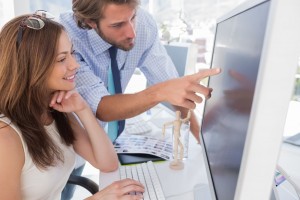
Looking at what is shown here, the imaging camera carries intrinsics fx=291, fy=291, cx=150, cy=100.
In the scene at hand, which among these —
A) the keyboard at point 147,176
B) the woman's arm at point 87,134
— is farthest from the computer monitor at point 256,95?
the woman's arm at point 87,134

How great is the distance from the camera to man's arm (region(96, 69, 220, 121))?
77 centimetres

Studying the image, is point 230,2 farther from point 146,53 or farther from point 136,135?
point 136,135

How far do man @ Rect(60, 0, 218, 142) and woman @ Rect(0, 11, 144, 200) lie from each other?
0.56 feet

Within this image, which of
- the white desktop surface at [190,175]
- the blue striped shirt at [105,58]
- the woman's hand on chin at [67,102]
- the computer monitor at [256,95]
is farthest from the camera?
the blue striped shirt at [105,58]

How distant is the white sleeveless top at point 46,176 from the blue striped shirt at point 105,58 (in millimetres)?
207

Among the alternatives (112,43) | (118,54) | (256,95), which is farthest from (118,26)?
(256,95)

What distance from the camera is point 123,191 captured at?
79cm

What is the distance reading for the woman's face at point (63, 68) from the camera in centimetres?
85

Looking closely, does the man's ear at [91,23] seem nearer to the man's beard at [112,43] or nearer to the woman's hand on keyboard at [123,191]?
the man's beard at [112,43]

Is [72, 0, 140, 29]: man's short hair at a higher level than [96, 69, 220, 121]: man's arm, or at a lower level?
higher

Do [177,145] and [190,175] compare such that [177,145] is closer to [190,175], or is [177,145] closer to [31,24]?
[190,175]

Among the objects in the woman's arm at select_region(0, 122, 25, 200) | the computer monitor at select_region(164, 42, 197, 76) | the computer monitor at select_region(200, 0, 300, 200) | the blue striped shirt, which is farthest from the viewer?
Result: the computer monitor at select_region(164, 42, 197, 76)

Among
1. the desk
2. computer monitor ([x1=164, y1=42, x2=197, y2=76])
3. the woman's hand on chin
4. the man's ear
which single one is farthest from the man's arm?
computer monitor ([x1=164, y1=42, x2=197, y2=76])

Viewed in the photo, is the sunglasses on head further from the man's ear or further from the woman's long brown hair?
the man's ear
